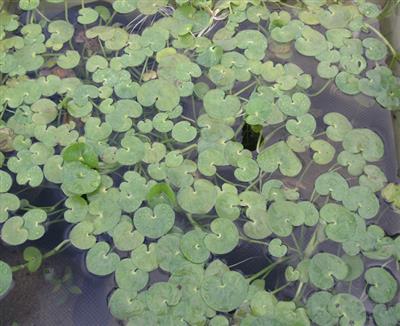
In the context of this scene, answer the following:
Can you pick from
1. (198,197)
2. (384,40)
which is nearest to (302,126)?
(198,197)

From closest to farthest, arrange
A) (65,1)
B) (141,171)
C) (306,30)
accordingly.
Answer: (141,171), (306,30), (65,1)

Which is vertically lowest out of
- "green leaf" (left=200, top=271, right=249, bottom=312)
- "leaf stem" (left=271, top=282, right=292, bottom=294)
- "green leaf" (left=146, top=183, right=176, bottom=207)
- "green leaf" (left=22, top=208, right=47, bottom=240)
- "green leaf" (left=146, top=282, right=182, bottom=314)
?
"green leaf" (left=22, top=208, right=47, bottom=240)

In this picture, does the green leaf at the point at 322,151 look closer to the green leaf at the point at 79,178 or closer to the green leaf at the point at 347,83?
the green leaf at the point at 347,83

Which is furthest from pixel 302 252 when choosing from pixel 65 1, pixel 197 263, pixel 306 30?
pixel 65 1

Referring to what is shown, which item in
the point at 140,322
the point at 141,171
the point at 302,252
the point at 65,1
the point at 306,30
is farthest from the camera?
the point at 65,1

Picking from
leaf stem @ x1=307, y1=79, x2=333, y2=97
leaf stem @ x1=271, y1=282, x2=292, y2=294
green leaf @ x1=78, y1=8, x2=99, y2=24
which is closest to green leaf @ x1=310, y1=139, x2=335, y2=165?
leaf stem @ x1=307, y1=79, x2=333, y2=97

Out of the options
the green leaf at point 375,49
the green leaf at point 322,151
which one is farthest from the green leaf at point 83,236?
the green leaf at point 375,49

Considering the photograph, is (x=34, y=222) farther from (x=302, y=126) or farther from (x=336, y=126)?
(x=336, y=126)

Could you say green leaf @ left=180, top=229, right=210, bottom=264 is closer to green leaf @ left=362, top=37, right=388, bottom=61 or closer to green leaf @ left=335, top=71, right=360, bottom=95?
green leaf @ left=335, top=71, right=360, bottom=95

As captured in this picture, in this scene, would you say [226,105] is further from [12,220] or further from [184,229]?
[12,220]
